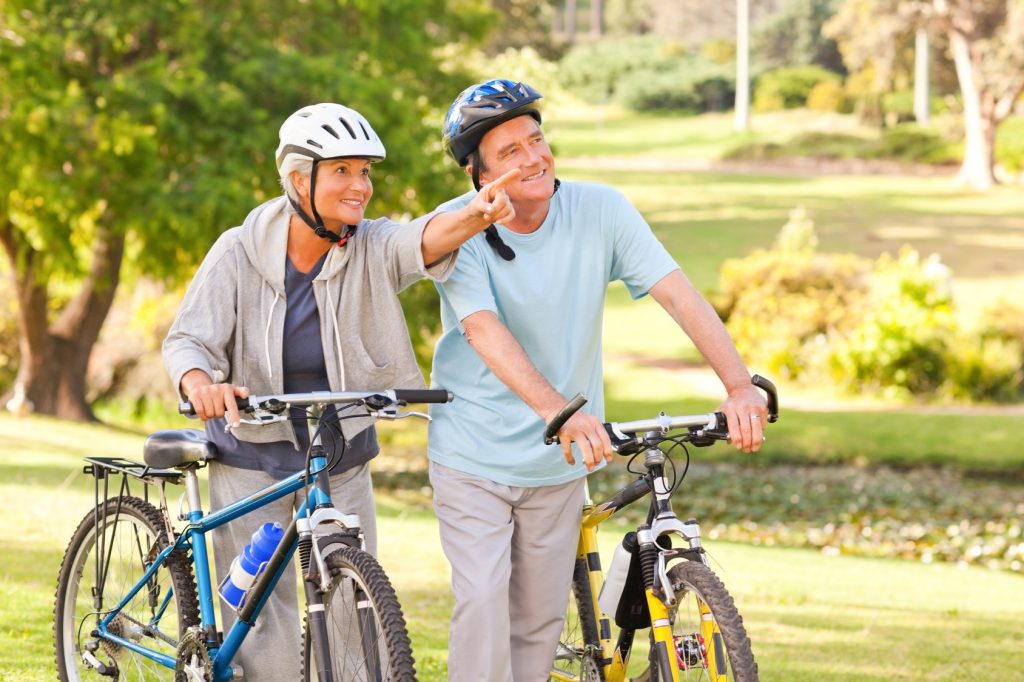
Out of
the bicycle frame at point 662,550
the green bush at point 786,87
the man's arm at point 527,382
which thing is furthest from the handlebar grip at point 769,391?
the green bush at point 786,87

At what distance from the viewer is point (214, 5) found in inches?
580

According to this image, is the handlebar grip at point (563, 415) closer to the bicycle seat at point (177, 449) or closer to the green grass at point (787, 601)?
the bicycle seat at point (177, 449)

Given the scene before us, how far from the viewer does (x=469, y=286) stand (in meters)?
3.36

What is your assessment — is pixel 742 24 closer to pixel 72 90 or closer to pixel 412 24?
pixel 412 24

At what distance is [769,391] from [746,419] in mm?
96

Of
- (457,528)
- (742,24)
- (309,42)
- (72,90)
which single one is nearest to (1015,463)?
(309,42)

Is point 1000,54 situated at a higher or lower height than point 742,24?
lower

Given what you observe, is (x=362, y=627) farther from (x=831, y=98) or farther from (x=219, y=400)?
(x=831, y=98)

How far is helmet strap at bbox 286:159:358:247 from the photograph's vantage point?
3.40 metres

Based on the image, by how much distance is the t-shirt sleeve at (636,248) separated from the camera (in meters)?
3.51

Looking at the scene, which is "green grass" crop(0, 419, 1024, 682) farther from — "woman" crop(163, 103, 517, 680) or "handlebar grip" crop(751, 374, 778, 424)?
"handlebar grip" crop(751, 374, 778, 424)

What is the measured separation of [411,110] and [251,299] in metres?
11.2

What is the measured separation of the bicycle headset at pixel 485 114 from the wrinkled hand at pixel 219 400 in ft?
2.42

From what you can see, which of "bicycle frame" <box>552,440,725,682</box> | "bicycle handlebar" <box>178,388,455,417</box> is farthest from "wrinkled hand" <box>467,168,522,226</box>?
"bicycle frame" <box>552,440,725,682</box>
